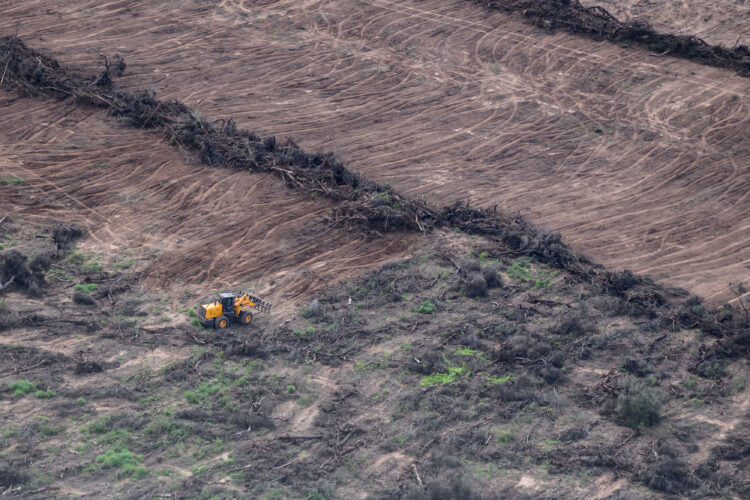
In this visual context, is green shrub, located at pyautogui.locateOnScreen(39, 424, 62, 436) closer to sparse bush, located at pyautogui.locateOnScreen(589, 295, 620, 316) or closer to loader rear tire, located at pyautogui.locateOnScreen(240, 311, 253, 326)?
loader rear tire, located at pyautogui.locateOnScreen(240, 311, 253, 326)

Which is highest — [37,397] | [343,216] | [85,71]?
[85,71]

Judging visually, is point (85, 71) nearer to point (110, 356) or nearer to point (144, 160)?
point (144, 160)

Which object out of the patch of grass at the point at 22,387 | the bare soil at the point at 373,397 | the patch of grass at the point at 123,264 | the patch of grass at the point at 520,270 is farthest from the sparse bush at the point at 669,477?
the patch of grass at the point at 123,264

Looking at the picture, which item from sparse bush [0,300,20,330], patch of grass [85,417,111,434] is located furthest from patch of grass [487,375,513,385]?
sparse bush [0,300,20,330]

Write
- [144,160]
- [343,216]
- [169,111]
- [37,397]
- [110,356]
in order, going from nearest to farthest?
[37,397], [110,356], [343,216], [144,160], [169,111]

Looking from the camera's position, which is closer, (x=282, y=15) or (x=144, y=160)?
(x=144, y=160)

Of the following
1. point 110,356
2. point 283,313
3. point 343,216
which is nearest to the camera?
point 110,356

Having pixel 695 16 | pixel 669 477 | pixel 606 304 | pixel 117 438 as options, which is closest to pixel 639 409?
pixel 669 477

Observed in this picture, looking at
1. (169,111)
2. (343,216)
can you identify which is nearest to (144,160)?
(169,111)
